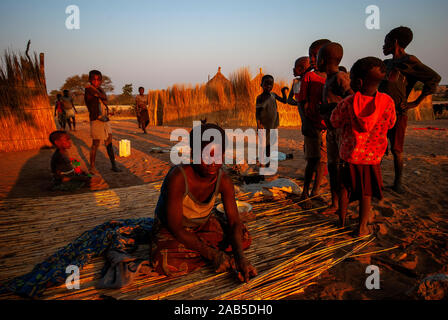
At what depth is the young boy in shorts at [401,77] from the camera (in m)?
2.85

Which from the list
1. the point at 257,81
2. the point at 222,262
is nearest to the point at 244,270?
the point at 222,262

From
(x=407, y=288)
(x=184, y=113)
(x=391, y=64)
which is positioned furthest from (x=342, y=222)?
(x=184, y=113)

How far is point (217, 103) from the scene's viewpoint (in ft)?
42.2

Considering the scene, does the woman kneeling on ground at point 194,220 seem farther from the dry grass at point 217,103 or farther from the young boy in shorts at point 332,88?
the dry grass at point 217,103

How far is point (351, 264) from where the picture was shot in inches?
75.0

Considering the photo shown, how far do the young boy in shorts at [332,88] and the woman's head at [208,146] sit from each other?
1349 millimetres

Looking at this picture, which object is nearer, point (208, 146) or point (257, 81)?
point (208, 146)

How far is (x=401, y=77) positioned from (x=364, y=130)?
155cm

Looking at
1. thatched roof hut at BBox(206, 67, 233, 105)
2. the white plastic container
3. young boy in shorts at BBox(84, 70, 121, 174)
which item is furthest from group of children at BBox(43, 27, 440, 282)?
thatched roof hut at BBox(206, 67, 233, 105)

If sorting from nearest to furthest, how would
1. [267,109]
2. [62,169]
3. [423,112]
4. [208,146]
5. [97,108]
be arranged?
1. [208,146]
2. [62,169]
3. [97,108]
4. [267,109]
5. [423,112]

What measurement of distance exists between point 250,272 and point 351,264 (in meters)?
0.83

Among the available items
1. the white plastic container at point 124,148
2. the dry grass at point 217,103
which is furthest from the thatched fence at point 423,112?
the white plastic container at point 124,148

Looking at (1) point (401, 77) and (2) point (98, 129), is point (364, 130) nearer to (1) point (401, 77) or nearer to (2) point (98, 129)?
(1) point (401, 77)

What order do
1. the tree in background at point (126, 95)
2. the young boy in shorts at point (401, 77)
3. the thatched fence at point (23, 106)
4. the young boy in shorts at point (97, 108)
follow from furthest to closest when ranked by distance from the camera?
the tree in background at point (126, 95) < the thatched fence at point (23, 106) < the young boy in shorts at point (97, 108) < the young boy in shorts at point (401, 77)
